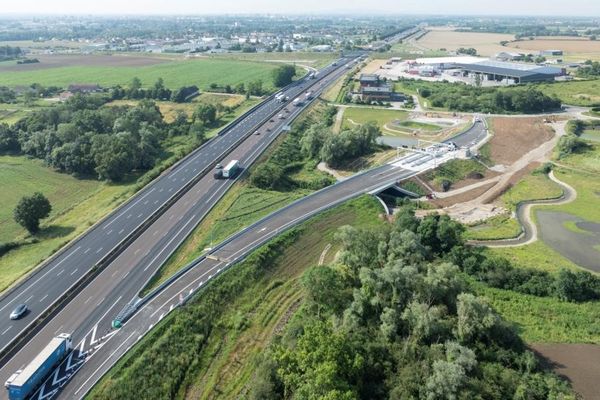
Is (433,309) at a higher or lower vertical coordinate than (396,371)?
higher

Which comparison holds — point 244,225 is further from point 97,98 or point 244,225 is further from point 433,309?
point 97,98

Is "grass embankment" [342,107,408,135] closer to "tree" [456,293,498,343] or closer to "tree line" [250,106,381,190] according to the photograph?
"tree line" [250,106,381,190]

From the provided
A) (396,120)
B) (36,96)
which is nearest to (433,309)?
(396,120)

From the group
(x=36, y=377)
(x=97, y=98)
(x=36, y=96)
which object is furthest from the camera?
(x=36, y=96)

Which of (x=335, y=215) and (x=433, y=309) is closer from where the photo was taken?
(x=433, y=309)

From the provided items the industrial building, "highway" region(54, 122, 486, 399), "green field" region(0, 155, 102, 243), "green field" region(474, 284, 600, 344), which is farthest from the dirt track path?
the industrial building

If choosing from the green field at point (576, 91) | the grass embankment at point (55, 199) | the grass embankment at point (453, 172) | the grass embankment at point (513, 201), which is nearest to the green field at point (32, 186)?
the grass embankment at point (55, 199)

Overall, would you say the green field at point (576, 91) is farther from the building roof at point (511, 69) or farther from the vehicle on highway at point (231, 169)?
the vehicle on highway at point (231, 169)

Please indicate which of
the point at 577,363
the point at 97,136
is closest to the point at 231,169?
the point at 97,136
